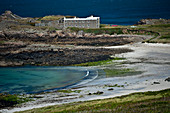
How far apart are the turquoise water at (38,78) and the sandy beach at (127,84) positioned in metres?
4.18

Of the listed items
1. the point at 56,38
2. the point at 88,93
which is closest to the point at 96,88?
the point at 88,93

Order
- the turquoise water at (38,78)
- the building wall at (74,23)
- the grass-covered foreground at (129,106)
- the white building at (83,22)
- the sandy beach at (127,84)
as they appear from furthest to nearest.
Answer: the building wall at (74,23)
the white building at (83,22)
the turquoise water at (38,78)
the sandy beach at (127,84)
the grass-covered foreground at (129,106)

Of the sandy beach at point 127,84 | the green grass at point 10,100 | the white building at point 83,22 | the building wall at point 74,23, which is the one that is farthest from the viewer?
the building wall at point 74,23

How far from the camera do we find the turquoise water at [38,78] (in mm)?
37322

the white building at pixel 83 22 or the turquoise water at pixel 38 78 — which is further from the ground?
the white building at pixel 83 22

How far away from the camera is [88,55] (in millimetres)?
61906

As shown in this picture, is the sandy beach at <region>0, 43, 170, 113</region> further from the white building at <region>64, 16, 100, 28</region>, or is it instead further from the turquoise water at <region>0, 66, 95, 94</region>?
the white building at <region>64, 16, 100, 28</region>

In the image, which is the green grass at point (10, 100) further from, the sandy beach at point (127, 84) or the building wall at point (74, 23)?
the building wall at point (74, 23)

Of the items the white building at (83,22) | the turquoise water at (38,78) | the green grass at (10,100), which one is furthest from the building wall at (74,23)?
the green grass at (10,100)

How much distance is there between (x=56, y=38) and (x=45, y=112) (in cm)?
6487

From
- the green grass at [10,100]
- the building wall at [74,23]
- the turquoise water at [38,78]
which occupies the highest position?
the building wall at [74,23]

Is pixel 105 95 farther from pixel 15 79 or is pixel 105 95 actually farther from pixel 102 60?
pixel 102 60

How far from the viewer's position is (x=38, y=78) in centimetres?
4388

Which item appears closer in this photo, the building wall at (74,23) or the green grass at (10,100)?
the green grass at (10,100)
